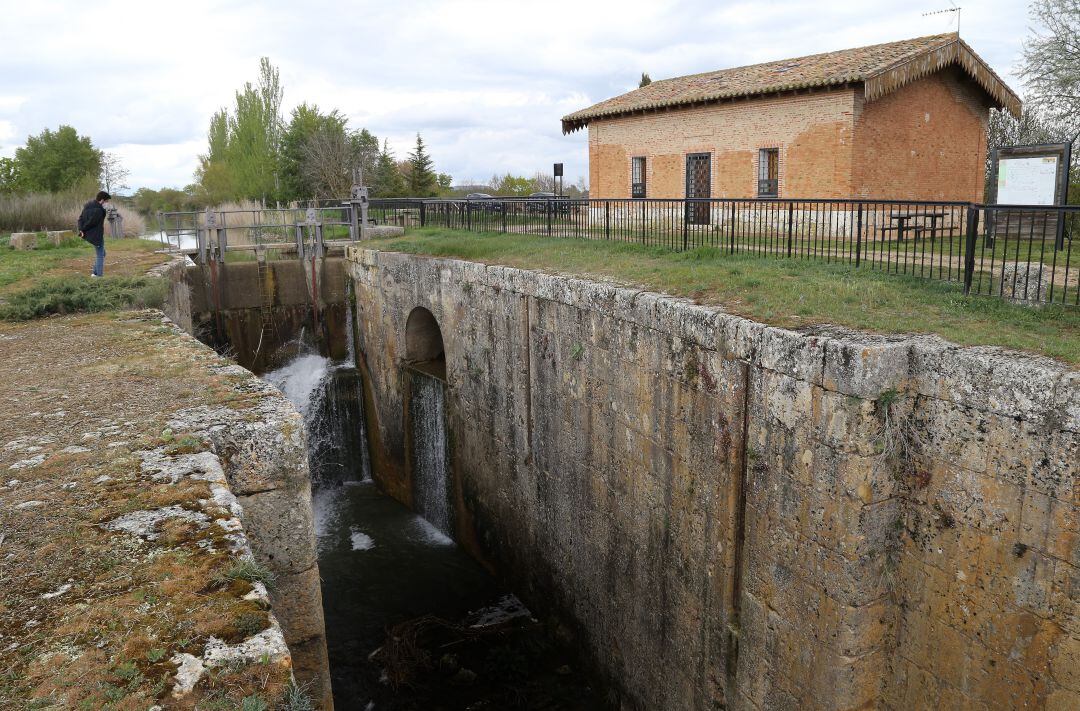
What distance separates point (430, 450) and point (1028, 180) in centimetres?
994

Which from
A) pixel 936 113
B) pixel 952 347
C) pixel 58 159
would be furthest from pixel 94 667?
pixel 58 159

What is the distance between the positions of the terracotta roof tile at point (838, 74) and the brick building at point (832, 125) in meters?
0.03

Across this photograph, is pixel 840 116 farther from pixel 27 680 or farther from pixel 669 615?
pixel 27 680

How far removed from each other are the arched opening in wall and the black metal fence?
285cm

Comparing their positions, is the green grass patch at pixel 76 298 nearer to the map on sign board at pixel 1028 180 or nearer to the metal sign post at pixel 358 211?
the metal sign post at pixel 358 211

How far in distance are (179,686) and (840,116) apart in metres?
16.7

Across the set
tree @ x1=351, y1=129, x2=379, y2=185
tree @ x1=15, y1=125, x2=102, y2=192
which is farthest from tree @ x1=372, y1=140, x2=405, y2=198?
tree @ x1=15, y1=125, x2=102, y2=192

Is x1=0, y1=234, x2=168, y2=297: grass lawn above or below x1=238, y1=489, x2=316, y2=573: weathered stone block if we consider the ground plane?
above

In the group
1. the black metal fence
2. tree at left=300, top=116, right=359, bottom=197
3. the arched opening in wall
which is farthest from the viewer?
tree at left=300, top=116, right=359, bottom=197

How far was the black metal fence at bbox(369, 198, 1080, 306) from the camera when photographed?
783 centimetres

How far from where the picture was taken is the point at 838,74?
1622 cm

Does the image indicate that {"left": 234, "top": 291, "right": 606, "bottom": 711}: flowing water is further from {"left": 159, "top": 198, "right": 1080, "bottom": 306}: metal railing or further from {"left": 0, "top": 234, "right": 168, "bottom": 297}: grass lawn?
{"left": 159, "top": 198, "right": 1080, "bottom": 306}: metal railing

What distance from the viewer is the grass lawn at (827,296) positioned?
6273 millimetres

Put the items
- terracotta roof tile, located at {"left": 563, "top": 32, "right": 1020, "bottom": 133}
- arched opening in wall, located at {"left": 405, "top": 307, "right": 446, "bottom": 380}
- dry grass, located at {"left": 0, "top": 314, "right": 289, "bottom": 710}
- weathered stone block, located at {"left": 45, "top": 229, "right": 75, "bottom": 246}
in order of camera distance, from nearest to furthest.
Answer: dry grass, located at {"left": 0, "top": 314, "right": 289, "bottom": 710}
arched opening in wall, located at {"left": 405, "top": 307, "right": 446, "bottom": 380}
terracotta roof tile, located at {"left": 563, "top": 32, "right": 1020, "bottom": 133}
weathered stone block, located at {"left": 45, "top": 229, "right": 75, "bottom": 246}
